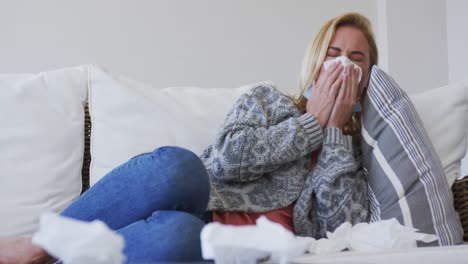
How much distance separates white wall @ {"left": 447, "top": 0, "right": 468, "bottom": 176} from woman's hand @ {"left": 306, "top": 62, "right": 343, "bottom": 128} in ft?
3.03

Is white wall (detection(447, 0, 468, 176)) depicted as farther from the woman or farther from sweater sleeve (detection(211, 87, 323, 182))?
sweater sleeve (detection(211, 87, 323, 182))

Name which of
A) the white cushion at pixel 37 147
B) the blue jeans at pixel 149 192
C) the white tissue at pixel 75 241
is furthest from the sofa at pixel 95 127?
the white tissue at pixel 75 241

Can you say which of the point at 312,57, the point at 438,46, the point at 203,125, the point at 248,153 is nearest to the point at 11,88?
the point at 203,125

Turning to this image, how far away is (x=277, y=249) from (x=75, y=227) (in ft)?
0.56

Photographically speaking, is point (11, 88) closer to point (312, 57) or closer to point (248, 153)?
point (248, 153)

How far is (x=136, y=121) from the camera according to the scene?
139cm

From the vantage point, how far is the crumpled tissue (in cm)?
105

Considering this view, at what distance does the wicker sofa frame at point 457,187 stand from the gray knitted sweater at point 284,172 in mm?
221

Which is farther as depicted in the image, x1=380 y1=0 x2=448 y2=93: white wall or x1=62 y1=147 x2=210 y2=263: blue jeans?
x1=380 y1=0 x2=448 y2=93: white wall

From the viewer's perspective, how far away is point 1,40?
1.80m

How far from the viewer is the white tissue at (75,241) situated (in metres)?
0.47

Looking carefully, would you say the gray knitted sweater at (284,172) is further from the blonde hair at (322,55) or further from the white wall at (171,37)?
the white wall at (171,37)

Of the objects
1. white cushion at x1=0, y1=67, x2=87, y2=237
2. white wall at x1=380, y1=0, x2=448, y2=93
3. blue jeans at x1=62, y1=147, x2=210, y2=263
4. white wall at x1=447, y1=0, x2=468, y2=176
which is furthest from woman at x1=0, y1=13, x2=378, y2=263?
white wall at x1=447, y1=0, x2=468, y2=176

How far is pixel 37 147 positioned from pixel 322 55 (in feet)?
2.35
